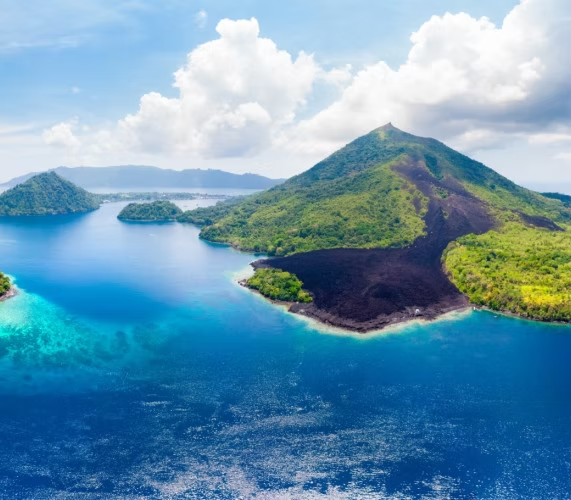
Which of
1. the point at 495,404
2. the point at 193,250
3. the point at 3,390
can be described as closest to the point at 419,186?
the point at 193,250

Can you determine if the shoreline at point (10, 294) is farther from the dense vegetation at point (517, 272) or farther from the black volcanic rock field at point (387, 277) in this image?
the dense vegetation at point (517, 272)

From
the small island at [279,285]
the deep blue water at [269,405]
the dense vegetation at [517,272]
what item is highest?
the dense vegetation at [517,272]

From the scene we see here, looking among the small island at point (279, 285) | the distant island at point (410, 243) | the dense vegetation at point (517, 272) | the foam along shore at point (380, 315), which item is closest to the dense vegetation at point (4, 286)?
the small island at point (279, 285)

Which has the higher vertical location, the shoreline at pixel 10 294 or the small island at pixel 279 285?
the small island at pixel 279 285

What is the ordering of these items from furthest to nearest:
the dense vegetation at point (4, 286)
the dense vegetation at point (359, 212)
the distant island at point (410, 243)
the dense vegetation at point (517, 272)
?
the dense vegetation at point (359, 212) → the dense vegetation at point (4, 286) → the distant island at point (410, 243) → the dense vegetation at point (517, 272)

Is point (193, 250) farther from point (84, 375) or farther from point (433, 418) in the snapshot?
point (433, 418)
